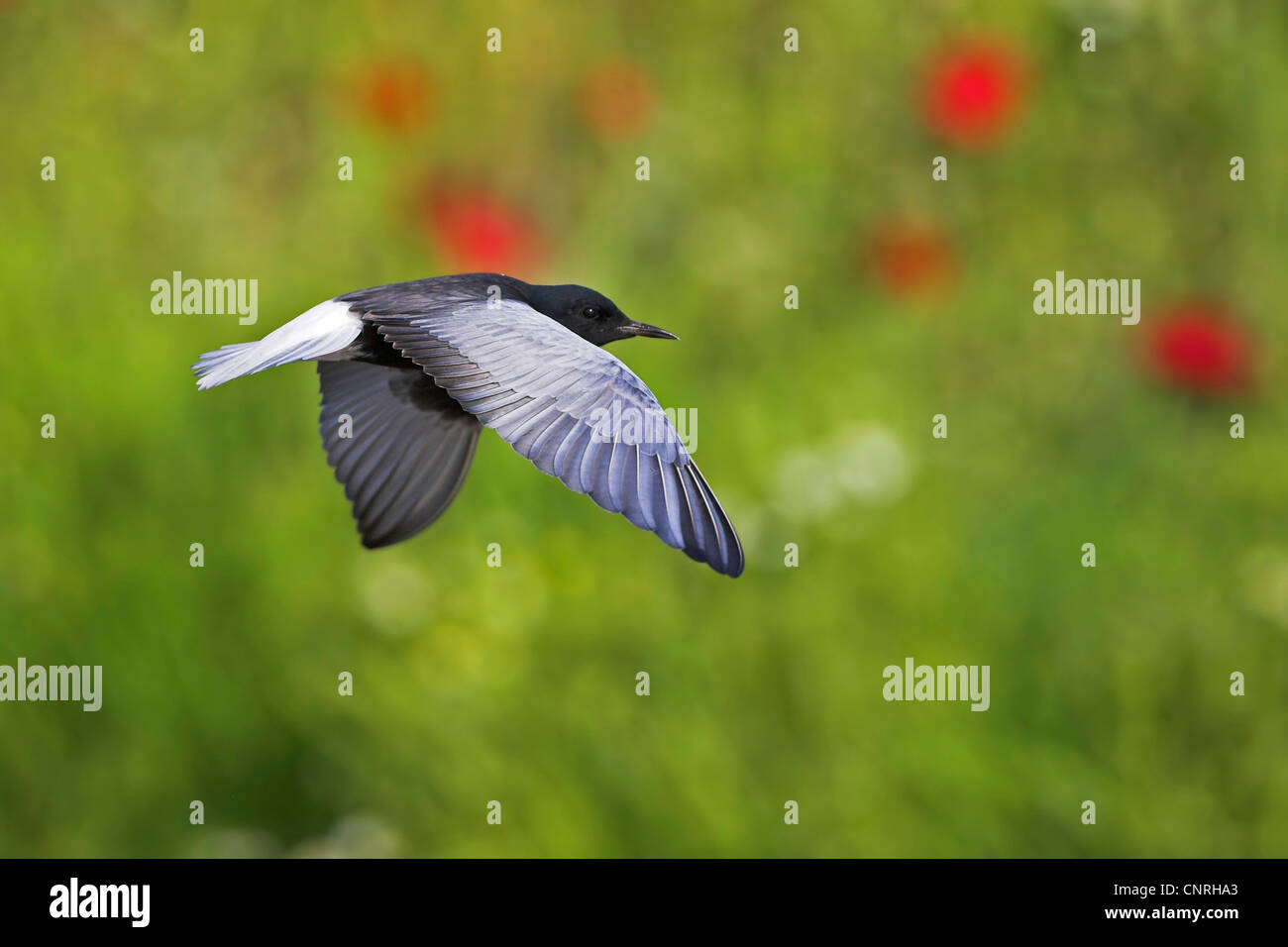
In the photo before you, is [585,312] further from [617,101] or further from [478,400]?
[617,101]

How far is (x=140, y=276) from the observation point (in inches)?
116

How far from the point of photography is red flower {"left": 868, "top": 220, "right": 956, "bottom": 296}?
9.44ft

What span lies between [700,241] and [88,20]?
1540 mm

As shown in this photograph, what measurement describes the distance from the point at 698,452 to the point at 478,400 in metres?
1.52

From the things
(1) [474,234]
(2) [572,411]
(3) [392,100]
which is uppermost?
(3) [392,100]

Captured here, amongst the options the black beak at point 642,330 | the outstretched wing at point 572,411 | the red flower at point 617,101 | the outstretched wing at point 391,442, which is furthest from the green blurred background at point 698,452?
the outstretched wing at point 572,411

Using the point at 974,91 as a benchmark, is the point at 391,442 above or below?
below

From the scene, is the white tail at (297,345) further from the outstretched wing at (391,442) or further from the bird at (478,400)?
the outstretched wing at (391,442)

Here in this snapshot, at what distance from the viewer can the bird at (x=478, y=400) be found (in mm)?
1006

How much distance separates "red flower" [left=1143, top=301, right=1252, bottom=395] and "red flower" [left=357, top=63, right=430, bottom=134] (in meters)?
1.42

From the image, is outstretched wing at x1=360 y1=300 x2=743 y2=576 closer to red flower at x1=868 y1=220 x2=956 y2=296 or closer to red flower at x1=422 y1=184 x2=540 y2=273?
red flower at x1=422 y1=184 x2=540 y2=273

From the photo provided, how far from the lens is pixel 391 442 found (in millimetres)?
1486

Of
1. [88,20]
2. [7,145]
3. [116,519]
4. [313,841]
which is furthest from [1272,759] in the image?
[88,20]

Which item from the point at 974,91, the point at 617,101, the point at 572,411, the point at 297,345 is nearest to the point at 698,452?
the point at 617,101
